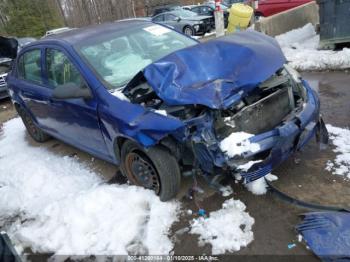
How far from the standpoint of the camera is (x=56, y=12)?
1101 inches

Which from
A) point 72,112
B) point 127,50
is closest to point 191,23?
point 127,50

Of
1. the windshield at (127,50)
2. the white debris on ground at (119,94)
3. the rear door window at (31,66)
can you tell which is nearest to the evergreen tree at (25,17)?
the rear door window at (31,66)

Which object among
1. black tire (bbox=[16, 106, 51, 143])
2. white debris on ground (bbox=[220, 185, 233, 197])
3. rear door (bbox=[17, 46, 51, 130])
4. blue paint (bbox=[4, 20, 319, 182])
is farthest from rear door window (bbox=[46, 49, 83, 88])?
white debris on ground (bbox=[220, 185, 233, 197])

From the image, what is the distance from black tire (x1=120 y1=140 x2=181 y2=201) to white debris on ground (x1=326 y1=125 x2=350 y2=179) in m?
1.65

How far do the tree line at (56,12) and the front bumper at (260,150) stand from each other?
26.9m

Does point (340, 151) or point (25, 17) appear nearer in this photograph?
point (340, 151)

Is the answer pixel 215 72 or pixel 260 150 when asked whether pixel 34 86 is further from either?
pixel 260 150

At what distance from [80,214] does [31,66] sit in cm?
248

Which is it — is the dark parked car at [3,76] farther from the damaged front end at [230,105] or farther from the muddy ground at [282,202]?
the damaged front end at [230,105]

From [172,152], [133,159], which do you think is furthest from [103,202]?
[172,152]

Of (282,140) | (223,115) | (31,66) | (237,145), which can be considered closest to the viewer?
(237,145)

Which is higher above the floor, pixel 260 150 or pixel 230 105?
pixel 230 105

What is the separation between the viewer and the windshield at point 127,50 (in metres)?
3.60

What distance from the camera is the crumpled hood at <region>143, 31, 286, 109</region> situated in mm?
2857
